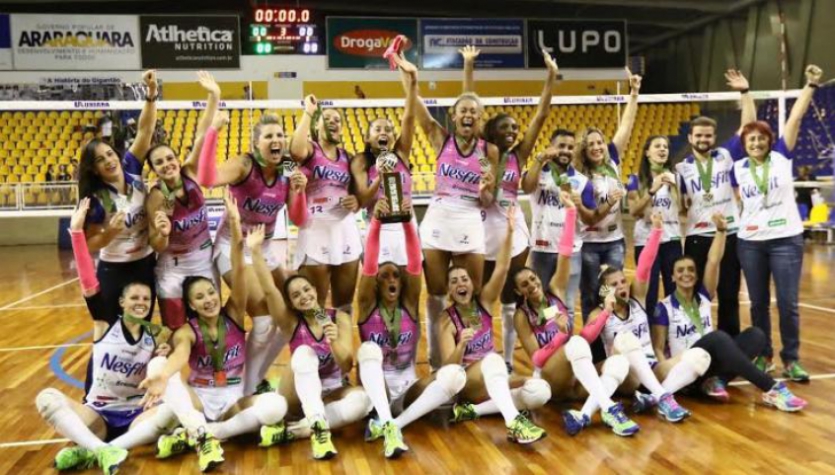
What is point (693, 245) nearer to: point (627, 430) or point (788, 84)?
point (627, 430)

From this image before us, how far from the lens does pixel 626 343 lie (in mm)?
4156

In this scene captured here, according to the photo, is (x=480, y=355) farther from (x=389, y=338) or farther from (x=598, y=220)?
(x=598, y=220)

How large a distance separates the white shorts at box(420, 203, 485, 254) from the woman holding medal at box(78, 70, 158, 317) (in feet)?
5.89

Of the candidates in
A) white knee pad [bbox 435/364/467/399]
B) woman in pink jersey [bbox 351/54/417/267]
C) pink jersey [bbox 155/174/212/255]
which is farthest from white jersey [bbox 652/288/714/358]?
pink jersey [bbox 155/174/212/255]

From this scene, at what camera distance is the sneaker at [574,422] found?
382cm

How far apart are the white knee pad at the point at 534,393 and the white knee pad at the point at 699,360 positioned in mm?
888

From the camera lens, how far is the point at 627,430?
375 cm

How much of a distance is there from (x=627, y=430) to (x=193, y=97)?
15.8m

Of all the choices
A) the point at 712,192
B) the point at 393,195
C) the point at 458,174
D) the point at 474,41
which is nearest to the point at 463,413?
the point at 393,195

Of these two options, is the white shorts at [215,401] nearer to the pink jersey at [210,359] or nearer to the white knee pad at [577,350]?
the pink jersey at [210,359]

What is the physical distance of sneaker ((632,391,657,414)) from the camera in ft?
13.5

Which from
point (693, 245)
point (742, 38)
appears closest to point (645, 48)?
point (742, 38)

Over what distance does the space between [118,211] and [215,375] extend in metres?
1.09

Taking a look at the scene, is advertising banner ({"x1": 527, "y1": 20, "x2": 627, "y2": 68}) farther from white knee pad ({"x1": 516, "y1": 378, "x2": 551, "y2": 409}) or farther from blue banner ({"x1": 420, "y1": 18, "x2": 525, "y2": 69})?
white knee pad ({"x1": 516, "y1": 378, "x2": 551, "y2": 409})
